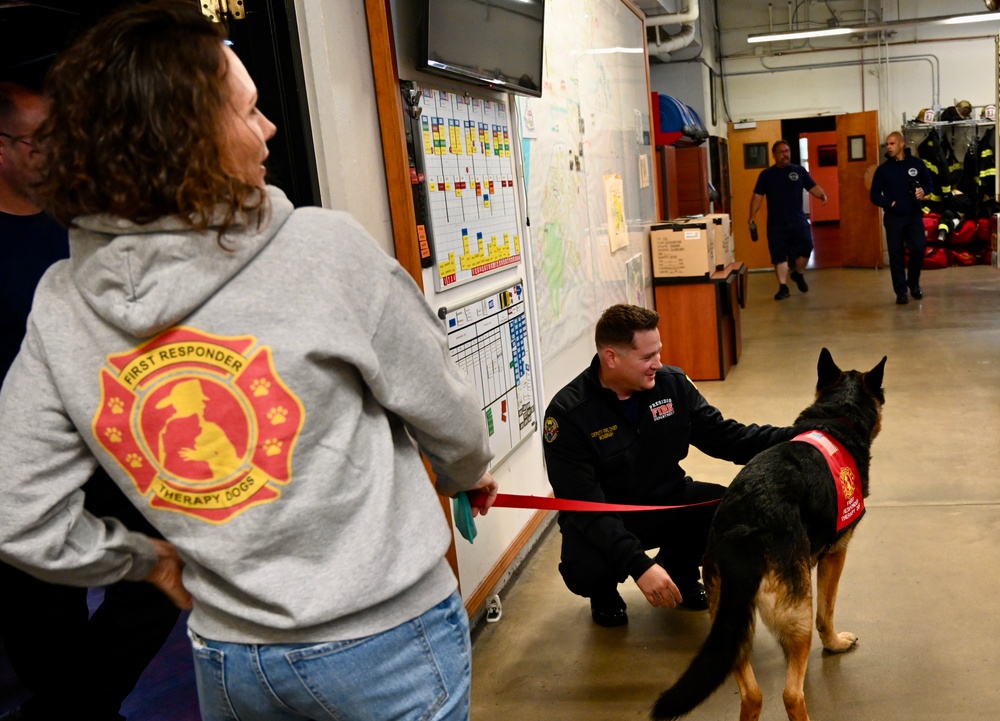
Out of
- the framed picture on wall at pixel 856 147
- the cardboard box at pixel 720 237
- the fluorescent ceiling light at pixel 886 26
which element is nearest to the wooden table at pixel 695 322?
the cardboard box at pixel 720 237

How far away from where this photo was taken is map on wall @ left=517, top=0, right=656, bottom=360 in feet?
12.4

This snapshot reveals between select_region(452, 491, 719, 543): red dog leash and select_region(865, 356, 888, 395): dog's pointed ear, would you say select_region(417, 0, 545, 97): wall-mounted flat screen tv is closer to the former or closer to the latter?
select_region(452, 491, 719, 543): red dog leash

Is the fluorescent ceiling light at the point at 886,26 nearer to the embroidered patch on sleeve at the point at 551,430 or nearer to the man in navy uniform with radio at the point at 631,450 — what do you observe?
the man in navy uniform with radio at the point at 631,450

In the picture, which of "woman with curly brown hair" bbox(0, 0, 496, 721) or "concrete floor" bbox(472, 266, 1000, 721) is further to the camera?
"concrete floor" bbox(472, 266, 1000, 721)

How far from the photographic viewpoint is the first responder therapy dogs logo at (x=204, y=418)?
3.04 feet

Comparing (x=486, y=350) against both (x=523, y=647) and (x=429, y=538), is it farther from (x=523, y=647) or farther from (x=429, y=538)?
(x=429, y=538)

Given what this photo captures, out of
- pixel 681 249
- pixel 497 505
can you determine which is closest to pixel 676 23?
pixel 681 249

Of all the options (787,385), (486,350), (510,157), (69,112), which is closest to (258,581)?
(69,112)

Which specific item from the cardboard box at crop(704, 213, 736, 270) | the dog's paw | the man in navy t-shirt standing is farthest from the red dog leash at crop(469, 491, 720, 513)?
the man in navy t-shirt standing

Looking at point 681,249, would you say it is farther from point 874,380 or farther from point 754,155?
point 754,155

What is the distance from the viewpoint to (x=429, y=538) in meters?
1.03

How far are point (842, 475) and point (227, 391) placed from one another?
1.89 metres

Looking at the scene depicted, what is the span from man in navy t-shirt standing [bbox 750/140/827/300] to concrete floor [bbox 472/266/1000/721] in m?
5.03

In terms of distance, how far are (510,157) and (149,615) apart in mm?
2064
